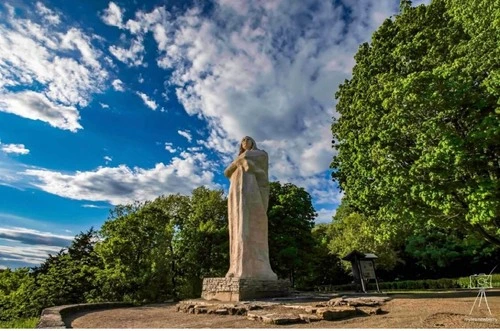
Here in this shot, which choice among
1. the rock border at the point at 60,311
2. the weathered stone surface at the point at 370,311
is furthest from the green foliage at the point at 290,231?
the weathered stone surface at the point at 370,311

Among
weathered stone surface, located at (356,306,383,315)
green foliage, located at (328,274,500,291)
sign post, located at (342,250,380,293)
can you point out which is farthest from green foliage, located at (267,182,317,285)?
weathered stone surface, located at (356,306,383,315)

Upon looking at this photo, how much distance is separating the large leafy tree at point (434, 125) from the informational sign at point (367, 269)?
18.9ft


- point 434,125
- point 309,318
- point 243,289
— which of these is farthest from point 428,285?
point 309,318

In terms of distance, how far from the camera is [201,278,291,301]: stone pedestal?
12380 millimetres

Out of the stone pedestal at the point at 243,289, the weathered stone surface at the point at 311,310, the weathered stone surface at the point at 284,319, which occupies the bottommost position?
the weathered stone surface at the point at 284,319

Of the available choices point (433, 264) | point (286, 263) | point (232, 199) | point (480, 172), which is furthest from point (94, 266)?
point (433, 264)

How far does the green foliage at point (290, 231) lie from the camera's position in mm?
24344

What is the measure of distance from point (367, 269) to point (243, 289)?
32.6 ft

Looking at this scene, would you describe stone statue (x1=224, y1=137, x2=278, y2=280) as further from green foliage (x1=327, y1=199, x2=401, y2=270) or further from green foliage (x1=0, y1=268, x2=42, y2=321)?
green foliage (x1=327, y1=199, x2=401, y2=270)

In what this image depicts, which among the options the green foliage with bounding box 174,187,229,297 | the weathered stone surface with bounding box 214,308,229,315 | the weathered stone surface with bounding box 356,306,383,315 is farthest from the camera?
the green foliage with bounding box 174,187,229,297

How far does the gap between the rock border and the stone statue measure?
5.14 metres

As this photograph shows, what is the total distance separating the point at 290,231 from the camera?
1013 inches

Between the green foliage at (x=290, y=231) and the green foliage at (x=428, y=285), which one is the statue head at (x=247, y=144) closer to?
the green foliage at (x=290, y=231)

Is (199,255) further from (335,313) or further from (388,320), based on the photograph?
(388,320)
